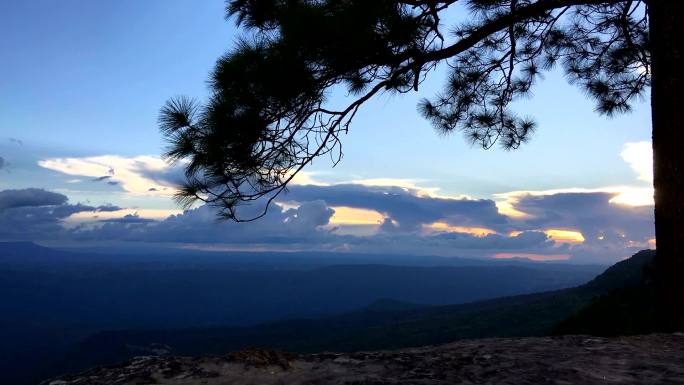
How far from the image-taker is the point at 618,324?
16312 millimetres

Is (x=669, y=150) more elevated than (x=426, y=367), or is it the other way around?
(x=669, y=150)

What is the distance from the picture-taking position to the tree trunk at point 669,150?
21.7 feet

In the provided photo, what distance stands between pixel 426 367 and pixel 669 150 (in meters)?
4.69

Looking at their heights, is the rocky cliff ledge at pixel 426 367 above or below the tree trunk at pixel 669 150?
below

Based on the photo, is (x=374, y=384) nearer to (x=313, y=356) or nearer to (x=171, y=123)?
(x=313, y=356)

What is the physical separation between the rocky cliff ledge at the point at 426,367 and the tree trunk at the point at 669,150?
152cm

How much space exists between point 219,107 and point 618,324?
50.3 ft

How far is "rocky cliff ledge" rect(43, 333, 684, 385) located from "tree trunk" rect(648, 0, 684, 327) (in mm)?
1520

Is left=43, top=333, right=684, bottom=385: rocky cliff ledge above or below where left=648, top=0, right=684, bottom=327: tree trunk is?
below

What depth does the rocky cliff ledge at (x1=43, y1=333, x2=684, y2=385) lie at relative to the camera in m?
4.34

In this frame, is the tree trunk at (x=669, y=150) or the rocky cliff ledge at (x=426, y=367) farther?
the tree trunk at (x=669, y=150)

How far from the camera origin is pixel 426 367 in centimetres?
477

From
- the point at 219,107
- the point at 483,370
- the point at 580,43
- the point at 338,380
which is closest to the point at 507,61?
the point at 580,43

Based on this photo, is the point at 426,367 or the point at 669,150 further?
the point at 669,150
